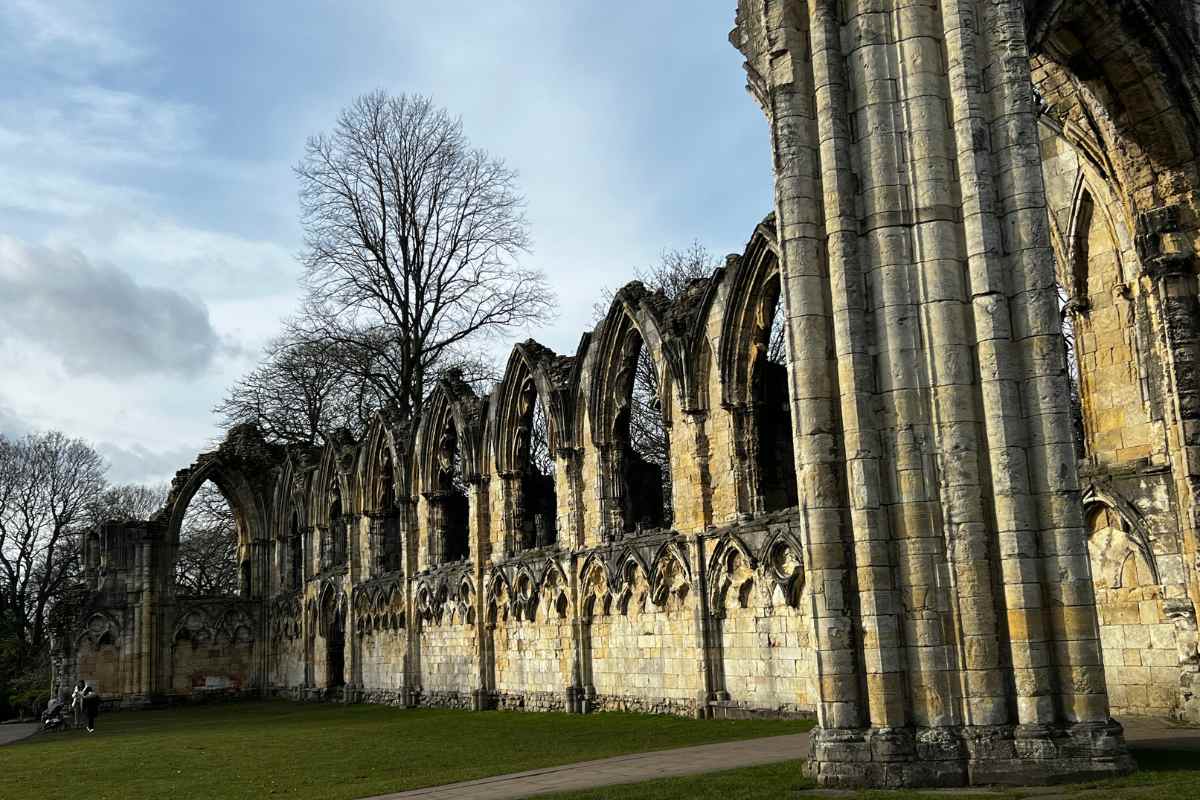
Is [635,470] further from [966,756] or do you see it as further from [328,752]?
[966,756]

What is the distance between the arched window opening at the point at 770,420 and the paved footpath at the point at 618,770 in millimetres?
4539

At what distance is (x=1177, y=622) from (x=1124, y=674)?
0.84 m

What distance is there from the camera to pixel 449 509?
23375 millimetres

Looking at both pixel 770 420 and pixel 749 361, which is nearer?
pixel 749 361

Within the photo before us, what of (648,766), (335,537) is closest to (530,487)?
(335,537)

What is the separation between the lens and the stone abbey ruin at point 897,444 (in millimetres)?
7875

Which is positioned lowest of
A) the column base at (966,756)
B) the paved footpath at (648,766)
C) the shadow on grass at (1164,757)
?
the paved footpath at (648,766)

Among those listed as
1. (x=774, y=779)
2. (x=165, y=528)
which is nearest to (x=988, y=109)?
(x=774, y=779)

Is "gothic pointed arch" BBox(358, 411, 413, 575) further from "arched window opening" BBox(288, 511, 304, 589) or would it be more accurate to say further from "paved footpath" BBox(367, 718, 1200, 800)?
"paved footpath" BBox(367, 718, 1200, 800)

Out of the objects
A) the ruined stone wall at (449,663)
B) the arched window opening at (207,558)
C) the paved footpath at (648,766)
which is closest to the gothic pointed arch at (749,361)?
the paved footpath at (648,766)

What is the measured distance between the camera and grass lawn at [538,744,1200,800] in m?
6.69

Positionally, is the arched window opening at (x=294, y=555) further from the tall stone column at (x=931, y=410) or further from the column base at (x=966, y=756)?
the column base at (x=966, y=756)

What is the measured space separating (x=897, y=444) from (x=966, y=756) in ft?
6.77

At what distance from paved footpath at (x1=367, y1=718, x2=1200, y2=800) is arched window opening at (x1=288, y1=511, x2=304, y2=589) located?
2143 cm
